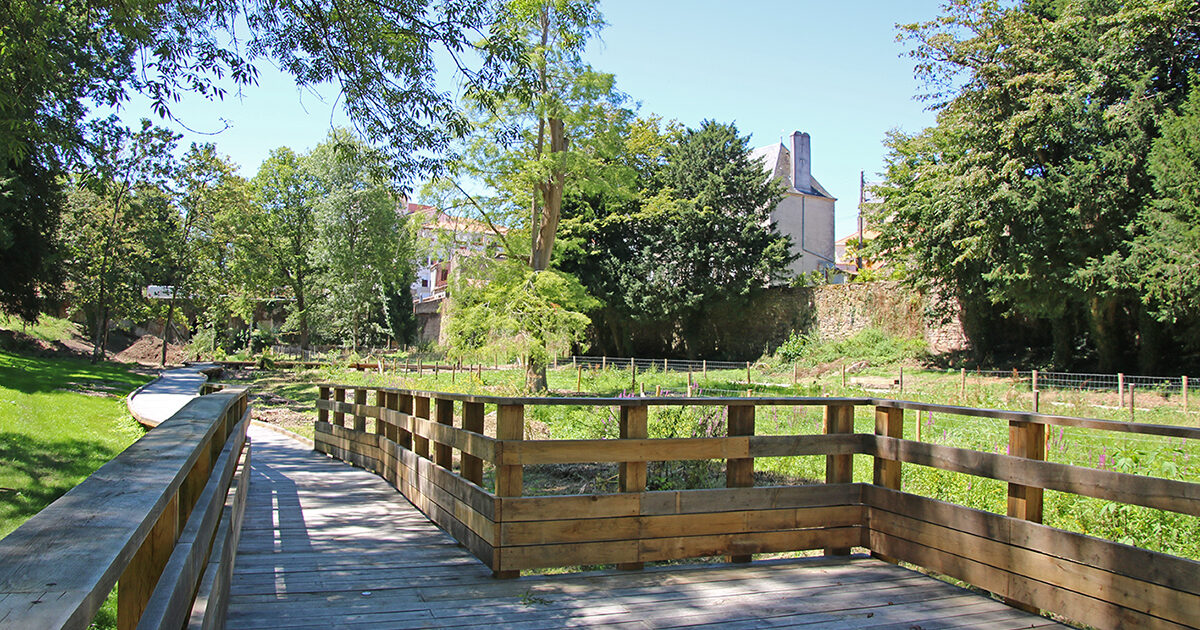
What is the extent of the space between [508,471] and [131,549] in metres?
2.87

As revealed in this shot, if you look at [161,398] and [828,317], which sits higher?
[828,317]

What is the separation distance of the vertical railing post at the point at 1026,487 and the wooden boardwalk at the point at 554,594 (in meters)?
0.47

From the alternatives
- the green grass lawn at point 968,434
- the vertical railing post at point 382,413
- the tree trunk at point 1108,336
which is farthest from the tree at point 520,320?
the tree trunk at point 1108,336

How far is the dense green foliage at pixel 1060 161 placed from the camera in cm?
1967

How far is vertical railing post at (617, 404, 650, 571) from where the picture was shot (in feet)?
14.1

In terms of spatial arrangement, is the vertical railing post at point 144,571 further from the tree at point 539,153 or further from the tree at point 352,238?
the tree at point 352,238

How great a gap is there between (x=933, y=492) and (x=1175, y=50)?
63.4 feet

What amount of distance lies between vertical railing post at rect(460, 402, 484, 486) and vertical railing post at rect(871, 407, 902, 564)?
250 cm

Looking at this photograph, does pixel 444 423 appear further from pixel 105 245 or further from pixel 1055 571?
pixel 105 245

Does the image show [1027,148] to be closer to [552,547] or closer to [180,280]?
[552,547]

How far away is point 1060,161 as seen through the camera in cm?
2188

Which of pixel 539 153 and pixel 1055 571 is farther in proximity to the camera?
pixel 539 153

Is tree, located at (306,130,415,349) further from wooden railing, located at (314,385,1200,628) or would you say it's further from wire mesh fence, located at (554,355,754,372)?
wooden railing, located at (314,385,1200,628)

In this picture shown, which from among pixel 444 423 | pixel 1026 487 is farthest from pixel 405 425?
pixel 1026 487
